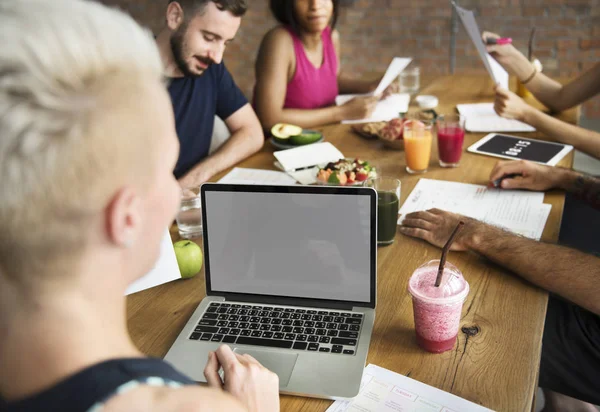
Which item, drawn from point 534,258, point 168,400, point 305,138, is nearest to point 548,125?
point 305,138

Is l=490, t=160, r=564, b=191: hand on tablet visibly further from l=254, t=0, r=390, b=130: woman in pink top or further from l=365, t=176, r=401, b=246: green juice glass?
l=254, t=0, r=390, b=130: woman in pink top

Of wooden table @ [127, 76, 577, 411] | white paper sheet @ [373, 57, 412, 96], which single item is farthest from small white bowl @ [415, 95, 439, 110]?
wooden table @ [127, 76, 577, 411]

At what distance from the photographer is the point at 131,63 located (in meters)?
0.48

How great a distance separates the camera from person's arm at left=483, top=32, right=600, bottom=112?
2.19m

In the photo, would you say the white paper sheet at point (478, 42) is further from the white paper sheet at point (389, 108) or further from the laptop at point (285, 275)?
the laptop at point (285, 275)

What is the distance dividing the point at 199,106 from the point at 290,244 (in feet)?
4.15

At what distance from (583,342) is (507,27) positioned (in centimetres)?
351

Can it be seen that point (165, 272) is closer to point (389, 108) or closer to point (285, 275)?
point (285, 275)

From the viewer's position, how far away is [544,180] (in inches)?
60.2

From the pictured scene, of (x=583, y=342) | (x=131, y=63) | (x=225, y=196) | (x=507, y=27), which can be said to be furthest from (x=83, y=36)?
(x=507, y=27)

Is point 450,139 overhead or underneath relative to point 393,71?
underneath

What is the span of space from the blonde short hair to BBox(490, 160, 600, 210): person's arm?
1.28 metres

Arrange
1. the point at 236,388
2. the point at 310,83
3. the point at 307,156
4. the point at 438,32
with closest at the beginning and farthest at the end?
the point at 236,388 → the point at 307,156 → the point at 310,83 → the point at 438,32

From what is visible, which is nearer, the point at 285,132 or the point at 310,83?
the point at 285,132
